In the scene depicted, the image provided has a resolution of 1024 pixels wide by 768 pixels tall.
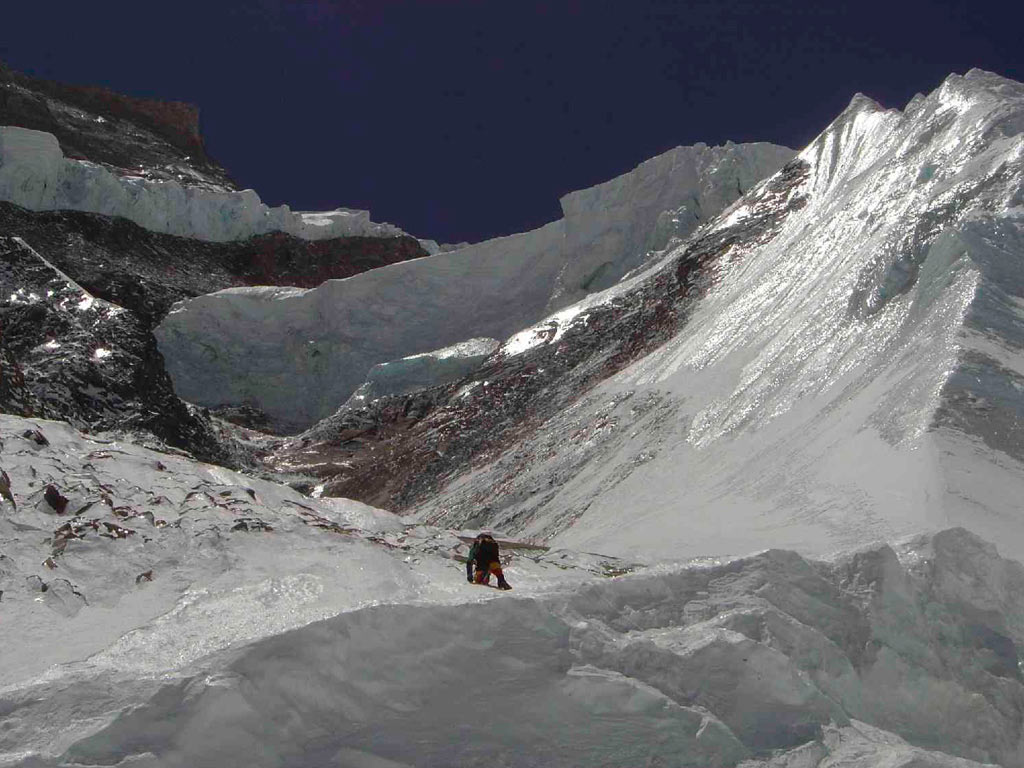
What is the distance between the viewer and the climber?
11391 millimetres

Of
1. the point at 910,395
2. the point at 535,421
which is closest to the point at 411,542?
the point at 910,395

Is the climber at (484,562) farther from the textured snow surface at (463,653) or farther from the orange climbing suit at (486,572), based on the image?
the textured snow surface at (463,653)

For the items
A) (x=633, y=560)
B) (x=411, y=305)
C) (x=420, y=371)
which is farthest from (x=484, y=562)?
(x=411, y=305)

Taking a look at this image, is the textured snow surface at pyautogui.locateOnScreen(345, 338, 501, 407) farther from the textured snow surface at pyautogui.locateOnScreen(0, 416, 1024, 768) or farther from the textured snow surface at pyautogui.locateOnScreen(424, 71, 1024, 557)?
the textured snow surface at pyautogui.locateOnScreen(0, 416, 1024, 768)

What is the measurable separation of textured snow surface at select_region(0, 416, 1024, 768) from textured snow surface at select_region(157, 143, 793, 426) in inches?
1707

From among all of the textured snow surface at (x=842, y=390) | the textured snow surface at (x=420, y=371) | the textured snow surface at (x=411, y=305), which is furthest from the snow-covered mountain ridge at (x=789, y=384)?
the textured snow surface at (x=411, y=305)

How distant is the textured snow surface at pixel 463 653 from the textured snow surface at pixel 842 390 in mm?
3129

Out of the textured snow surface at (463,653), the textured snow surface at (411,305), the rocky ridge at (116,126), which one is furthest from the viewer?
the rocky ridge at (116,126)

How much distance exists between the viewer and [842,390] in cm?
2192

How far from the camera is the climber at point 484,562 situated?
1139 centimetres

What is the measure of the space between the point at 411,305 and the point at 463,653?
1967 inches

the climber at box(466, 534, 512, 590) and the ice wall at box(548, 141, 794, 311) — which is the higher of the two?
the ice wall at box(548, 141, 794, 311)

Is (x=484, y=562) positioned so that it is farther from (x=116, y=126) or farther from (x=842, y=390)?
(x=116, y=126)

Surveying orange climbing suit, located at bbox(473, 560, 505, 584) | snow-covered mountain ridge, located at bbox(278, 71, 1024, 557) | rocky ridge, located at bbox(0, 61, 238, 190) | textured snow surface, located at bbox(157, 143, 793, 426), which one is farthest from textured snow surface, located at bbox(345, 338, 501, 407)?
rocky ridge, located at bbox(0, 61, 238, 190)
